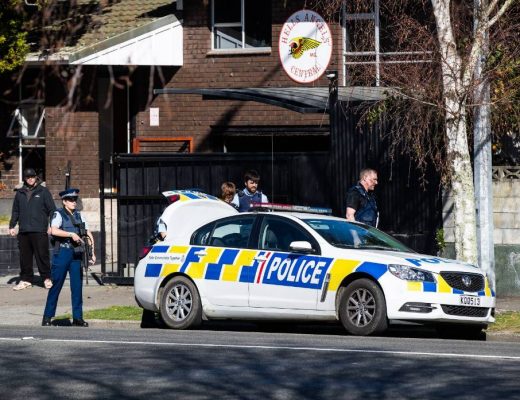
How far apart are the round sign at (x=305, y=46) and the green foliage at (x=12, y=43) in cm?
505

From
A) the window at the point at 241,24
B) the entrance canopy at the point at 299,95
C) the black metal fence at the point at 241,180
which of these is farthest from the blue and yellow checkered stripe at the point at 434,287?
the window at the point at 241,24

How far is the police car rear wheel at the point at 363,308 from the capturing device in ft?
47.4

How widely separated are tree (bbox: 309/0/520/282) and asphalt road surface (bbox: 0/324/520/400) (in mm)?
3060

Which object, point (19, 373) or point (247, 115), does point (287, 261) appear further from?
point (247, 115)

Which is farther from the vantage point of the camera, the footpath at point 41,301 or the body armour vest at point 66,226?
the footpath at point 41,301

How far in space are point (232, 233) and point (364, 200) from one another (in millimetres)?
2264

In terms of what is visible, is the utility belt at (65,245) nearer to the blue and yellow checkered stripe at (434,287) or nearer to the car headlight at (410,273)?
the car headlight at (410,273)

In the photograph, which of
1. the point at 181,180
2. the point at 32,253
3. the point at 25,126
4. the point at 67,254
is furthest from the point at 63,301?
the point at 25,126

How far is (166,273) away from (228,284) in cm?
91

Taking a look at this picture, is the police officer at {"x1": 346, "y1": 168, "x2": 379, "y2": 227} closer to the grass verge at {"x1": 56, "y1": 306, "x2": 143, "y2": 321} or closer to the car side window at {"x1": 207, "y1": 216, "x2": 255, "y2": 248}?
the car side window at {"x1": 207, "y1": 216, "x2": 255, "y2": 248}

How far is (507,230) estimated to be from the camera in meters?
19.4

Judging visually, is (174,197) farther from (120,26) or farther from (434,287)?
(120,26)

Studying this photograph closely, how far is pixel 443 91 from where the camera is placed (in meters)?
16.4

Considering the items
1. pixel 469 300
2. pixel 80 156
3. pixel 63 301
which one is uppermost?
pixel 80 156
